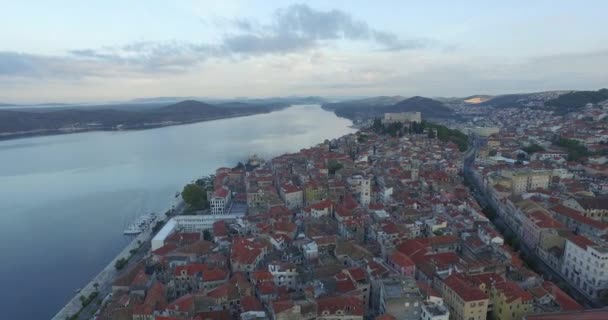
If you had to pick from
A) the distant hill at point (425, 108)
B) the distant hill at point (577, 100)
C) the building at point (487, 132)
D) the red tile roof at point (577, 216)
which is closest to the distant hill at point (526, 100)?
the distant hill at point (577, 100)

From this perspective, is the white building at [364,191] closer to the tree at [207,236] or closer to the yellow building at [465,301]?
the tree at [207,236]

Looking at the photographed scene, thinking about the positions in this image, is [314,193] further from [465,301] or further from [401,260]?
[465,301]

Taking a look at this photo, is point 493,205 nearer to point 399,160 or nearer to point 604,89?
point 399,160

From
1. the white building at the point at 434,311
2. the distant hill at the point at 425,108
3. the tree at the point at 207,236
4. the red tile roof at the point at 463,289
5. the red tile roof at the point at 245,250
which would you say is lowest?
the distant hill at the point at 425,108

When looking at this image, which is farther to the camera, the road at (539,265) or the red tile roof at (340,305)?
the road at (539,265)

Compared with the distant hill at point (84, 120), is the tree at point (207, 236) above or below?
below

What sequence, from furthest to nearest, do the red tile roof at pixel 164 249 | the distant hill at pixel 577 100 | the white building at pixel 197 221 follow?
the distant hill at pixel 577 100, the white building at pixel 197 221, the red tile roof at pixel 164 249

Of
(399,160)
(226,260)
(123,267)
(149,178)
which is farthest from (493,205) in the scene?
(149,178)
